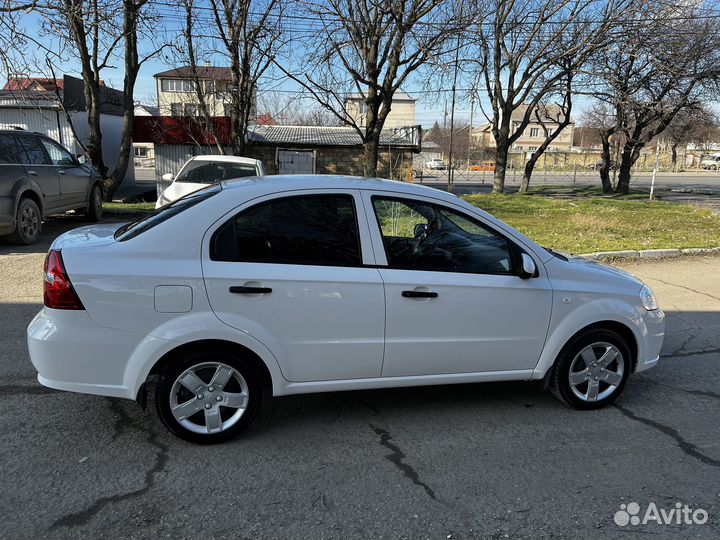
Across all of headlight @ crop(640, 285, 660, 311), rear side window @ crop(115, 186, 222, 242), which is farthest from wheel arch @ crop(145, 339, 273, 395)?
headlight @ crop(640, 285, 660, 311)

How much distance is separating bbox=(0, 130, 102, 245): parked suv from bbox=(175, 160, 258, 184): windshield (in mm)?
2200

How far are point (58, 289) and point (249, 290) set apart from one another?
1082 millimetres

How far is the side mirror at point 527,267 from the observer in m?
3.70

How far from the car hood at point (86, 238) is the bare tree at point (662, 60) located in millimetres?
20233

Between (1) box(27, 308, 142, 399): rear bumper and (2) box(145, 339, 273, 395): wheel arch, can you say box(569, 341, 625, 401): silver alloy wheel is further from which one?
(1) box(27, 308, 142, 399): rear bumper

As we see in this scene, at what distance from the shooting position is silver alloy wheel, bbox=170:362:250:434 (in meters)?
3.33

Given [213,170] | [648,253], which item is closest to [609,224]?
[648,253]

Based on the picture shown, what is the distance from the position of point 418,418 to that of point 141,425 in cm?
190

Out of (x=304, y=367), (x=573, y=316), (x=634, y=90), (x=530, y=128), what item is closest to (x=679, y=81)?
(x=634, y=90)

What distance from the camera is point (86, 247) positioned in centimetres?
329

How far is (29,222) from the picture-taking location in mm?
9508

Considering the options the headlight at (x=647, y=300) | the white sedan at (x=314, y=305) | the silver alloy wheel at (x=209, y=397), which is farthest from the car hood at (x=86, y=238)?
the headlight at (x=647, y=300)

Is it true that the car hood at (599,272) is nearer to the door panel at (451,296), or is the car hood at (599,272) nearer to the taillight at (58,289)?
the door panel at (451,296)

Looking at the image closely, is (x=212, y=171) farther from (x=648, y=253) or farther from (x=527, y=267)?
(x=527, y=267)
